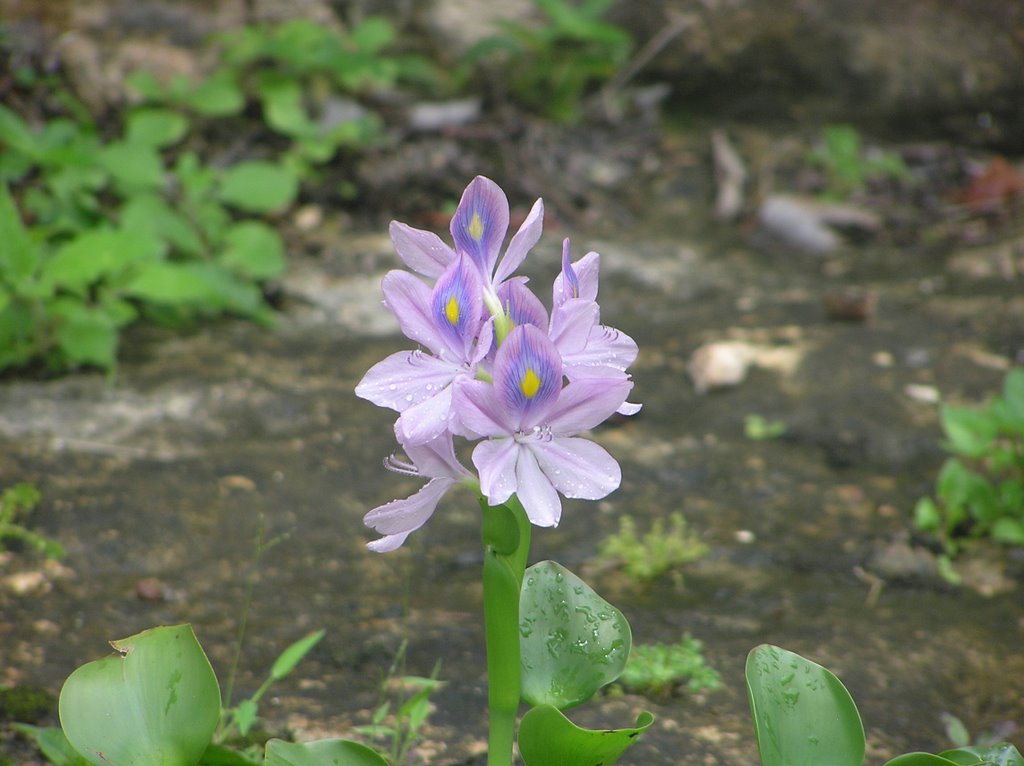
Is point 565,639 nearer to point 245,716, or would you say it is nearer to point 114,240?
point 245,716

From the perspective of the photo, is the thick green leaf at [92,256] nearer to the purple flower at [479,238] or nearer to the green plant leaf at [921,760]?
the purple flower at [479,238]

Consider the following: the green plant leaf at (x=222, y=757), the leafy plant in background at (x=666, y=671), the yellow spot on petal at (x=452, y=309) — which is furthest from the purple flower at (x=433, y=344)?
the leafy plant in background at (x=666, y=671)

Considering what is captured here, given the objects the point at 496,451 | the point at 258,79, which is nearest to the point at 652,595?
the point at 496,451

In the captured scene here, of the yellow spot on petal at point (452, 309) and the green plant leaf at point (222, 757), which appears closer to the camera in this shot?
the yellow spot on petal at point (452, 309)

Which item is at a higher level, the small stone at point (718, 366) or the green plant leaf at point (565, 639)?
the green plant leaf at point (565, 639)

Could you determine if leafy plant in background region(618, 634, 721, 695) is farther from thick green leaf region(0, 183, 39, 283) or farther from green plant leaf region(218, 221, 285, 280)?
green plant leaf region(218, 221, 285, 280)

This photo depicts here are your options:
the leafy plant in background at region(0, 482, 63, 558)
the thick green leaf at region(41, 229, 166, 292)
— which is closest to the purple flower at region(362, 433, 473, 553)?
the leafy plant in background at region(0, 482, 63, 558)
